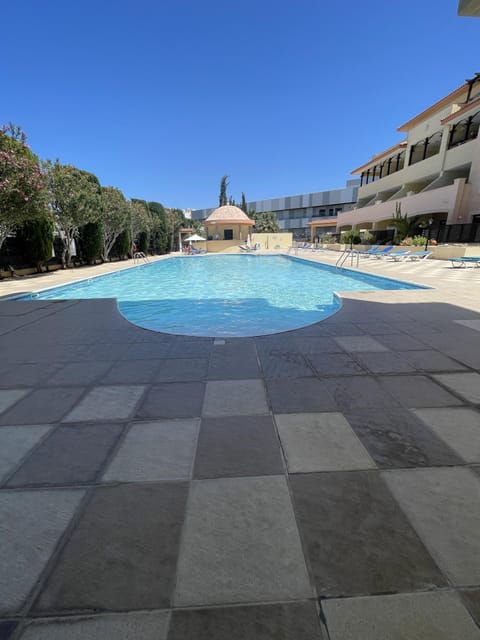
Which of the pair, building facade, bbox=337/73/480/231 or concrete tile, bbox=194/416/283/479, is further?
building facade, bbox=337/73/480/231

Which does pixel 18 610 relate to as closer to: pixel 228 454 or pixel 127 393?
pixel 228 454

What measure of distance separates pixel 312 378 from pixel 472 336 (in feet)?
8.63

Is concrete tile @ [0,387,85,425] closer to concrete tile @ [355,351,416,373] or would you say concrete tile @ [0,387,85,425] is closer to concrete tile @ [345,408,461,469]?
concrete tile @ [345,408,461,469]

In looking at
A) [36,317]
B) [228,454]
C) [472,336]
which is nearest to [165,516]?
[228,454]

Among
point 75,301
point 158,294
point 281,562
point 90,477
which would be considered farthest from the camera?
point 158,294

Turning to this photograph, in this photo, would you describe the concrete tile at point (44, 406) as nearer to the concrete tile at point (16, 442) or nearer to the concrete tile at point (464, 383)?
the concrete tile at point (16, 442)

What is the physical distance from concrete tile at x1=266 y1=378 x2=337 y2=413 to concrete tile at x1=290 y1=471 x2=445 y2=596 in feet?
2.32

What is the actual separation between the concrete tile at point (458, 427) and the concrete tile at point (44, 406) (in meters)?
2.73

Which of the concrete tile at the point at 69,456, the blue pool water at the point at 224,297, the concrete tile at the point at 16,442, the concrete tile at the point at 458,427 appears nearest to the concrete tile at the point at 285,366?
the concrete tile at the point at 458,427

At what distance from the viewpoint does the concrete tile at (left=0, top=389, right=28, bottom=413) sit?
8.29 ft

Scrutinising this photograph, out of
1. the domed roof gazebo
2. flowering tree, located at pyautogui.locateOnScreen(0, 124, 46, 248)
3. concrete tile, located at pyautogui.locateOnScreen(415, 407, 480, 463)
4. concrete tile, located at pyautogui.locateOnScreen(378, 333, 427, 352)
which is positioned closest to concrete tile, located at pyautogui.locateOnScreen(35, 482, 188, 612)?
concrete tile, located at pyautogui.locateOnScreen(415, 407, 480, 463)

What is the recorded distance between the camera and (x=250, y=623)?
3.42ft

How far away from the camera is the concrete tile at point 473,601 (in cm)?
105

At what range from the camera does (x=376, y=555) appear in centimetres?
127
